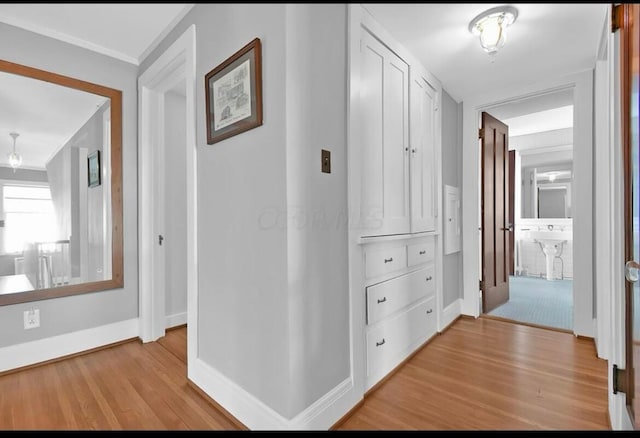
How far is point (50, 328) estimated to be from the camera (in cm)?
213

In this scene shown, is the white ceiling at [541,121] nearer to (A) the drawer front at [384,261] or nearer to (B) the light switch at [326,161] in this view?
(A) the drawer front at [384,261]

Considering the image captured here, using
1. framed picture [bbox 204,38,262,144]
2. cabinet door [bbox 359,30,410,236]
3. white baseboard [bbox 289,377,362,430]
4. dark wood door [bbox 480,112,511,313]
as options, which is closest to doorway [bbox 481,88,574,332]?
dark wood door [bbox 480,112,511,313]

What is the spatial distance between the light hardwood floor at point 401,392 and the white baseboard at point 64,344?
6cm

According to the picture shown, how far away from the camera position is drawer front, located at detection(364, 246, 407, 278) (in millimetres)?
1723

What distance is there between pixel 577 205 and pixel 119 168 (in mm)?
3761

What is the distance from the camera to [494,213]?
3.29 metres

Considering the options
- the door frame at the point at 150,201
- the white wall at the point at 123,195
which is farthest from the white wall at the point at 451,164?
the white wall at the point at 123,195

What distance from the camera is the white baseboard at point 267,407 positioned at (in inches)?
51.5

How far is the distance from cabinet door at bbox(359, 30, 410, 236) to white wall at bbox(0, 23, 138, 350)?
6.40 ft

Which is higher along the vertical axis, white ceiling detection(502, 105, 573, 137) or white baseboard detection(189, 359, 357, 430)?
white ceiling detection(502, 105, 573, 137)

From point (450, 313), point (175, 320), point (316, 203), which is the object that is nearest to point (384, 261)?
point (316, 203)

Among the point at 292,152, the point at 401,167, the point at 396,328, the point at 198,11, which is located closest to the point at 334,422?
the point at 396,328

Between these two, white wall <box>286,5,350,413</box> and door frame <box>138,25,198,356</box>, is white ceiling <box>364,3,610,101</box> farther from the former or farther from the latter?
door frame <box>138,25,198,356</box>

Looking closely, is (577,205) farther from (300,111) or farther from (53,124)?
(53,124)
